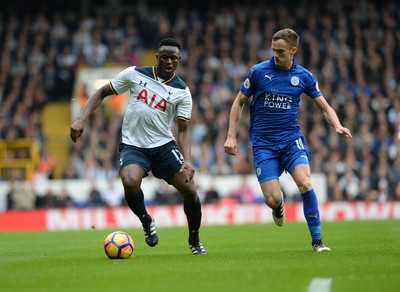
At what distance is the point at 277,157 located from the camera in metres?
10.6

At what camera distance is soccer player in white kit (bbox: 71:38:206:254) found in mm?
10328

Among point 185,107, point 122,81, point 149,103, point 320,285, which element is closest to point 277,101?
point 185,107

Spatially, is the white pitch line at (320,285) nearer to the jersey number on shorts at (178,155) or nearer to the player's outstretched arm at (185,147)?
the player's outstretched arm at (185,147)

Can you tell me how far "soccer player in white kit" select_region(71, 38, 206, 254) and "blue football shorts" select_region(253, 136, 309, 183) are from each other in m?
0.88

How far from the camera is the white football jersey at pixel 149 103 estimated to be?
1044 centimetres

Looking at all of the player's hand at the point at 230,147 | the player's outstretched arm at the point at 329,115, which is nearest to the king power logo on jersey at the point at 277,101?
the player's outstretched arm at the point at 329,115

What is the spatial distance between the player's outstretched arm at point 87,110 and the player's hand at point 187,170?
4.16 ft

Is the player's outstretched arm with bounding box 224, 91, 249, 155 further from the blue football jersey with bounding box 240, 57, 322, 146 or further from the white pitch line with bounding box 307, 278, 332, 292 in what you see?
the white pitch line with bounding box 307, 278, 332, 292

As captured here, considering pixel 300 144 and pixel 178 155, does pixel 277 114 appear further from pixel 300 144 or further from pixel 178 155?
pixel 178 155

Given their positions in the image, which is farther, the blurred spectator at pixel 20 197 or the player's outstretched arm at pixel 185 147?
the blurred spectator at pixel 20 197

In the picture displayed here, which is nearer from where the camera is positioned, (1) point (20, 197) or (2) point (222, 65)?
(1) point (20, 197)

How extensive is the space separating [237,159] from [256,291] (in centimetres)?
1853

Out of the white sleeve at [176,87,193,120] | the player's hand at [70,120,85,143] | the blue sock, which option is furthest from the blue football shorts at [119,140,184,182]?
the blue sock

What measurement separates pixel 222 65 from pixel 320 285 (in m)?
22.3
